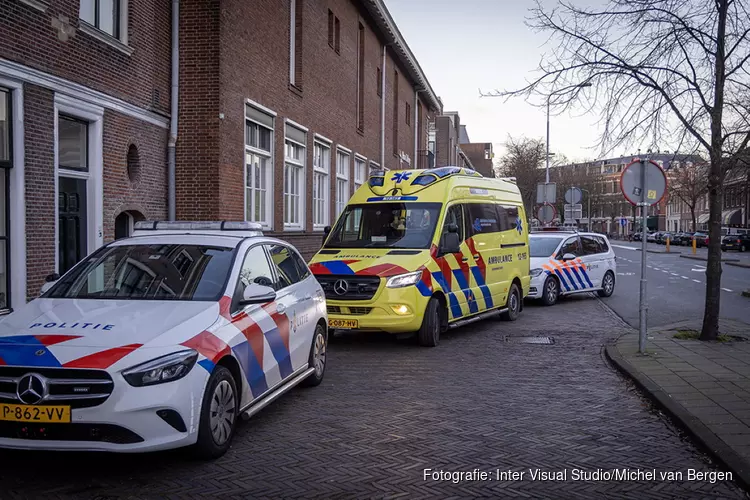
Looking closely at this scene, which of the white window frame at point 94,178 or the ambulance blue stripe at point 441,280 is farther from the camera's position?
the white window frame at point 94,178

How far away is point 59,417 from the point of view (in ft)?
14.3

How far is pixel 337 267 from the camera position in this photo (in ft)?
33.3

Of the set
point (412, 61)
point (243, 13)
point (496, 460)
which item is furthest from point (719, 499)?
point (412, 61)

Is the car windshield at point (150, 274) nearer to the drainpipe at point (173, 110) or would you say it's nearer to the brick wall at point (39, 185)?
the brick wall at point (39, 185)

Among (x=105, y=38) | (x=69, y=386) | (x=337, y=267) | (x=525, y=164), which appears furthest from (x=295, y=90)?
(x=525, y=164)

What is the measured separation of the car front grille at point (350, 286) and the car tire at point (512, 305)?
4358 mm

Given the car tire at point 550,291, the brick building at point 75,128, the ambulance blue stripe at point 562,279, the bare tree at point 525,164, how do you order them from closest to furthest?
the brick building at point 75,128 < the car tire at point 550,291 < the ambulance blue stripe at point 562,279 < the bare tree at point 525,164

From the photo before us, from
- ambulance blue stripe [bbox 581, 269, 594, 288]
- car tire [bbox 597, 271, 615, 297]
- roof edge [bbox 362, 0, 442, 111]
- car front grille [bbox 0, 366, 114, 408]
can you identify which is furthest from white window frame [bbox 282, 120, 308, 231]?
car front grille [bbox 0, 366, 114, 408]

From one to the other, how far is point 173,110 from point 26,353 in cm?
960

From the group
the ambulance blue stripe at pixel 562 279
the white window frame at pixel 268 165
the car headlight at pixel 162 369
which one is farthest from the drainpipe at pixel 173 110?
the car headlight at pixel 162 369

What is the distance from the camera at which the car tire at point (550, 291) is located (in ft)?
53.6

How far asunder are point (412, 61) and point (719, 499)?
28.4 m

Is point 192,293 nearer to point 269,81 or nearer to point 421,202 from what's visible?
point 421,202

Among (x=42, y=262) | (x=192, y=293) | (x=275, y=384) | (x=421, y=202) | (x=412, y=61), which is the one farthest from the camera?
(x=412, y=61)
